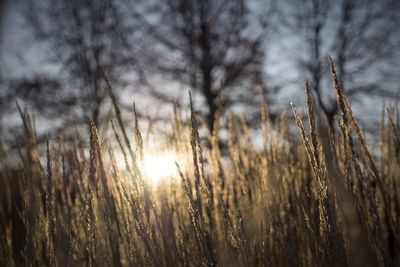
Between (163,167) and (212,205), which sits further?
(163,167)

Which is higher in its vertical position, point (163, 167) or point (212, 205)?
point (163, 167)

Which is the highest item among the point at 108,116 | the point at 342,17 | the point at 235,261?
the point at 342,17

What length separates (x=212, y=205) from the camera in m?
0.97

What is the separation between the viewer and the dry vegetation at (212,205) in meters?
0.81

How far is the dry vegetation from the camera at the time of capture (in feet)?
2.65

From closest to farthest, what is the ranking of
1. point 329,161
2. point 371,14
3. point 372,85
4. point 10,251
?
1. point 329,161
2. point 10,251
3. point 371,14
4. point 372,85

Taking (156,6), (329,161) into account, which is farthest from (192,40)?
(329,161)

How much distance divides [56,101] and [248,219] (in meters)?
7.46

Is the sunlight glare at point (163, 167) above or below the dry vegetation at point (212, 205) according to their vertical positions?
above

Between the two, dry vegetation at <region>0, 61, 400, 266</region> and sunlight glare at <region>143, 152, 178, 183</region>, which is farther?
sunlight glare at <region>143, 152, 178, 183</region>

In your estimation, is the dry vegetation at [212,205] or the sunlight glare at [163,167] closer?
the dry vegetation at [212,205]

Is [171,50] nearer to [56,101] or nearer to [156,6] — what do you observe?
[156,6]

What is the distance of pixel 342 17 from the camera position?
28.0ft

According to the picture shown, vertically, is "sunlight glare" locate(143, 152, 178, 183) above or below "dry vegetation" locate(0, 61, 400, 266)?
above
